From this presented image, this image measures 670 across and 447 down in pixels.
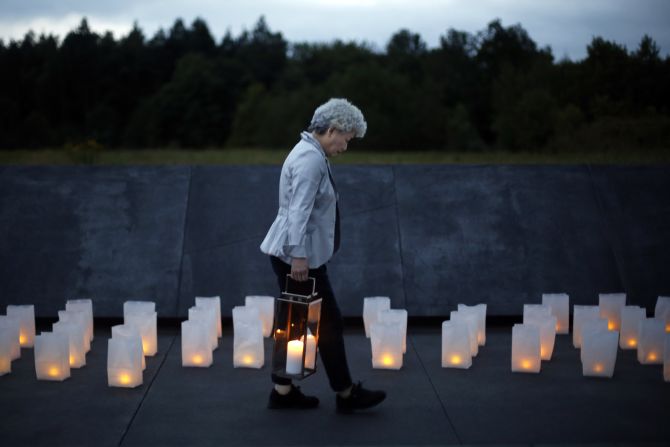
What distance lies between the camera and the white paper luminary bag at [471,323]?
6045mm

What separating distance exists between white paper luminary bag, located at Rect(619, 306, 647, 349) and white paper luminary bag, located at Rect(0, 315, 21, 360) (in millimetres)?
4758

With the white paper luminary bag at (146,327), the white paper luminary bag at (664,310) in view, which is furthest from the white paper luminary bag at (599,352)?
the white paper luminary bag at (146,327)

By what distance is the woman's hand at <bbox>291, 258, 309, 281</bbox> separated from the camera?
14.7 ft

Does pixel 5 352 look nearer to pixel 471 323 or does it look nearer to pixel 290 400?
pixel 290 400

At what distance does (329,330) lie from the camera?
4.73m

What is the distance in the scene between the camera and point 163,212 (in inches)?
319

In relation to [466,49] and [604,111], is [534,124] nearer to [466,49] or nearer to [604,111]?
[604,111]

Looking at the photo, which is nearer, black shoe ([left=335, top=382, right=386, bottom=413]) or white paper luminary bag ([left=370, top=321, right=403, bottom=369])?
black shoe ([left=335, top=382, right=386, bottom=413])

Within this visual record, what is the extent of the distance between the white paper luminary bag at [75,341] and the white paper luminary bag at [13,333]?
0.33 meters

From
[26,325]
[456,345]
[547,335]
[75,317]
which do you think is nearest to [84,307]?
[75,317]

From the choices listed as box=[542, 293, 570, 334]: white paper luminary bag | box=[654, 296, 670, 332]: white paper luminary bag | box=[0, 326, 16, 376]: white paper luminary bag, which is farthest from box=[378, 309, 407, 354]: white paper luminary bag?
box=[0, 326, 16, 376]: white paper luminary bag

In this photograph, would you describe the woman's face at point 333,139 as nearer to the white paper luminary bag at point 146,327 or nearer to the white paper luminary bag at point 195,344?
the white paper luminary bag at point 195,344

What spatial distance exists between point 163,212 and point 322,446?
447cm

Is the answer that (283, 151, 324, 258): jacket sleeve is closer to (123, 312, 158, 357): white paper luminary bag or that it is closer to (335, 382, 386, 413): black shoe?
(335, 382, 386, 413): black shoe
